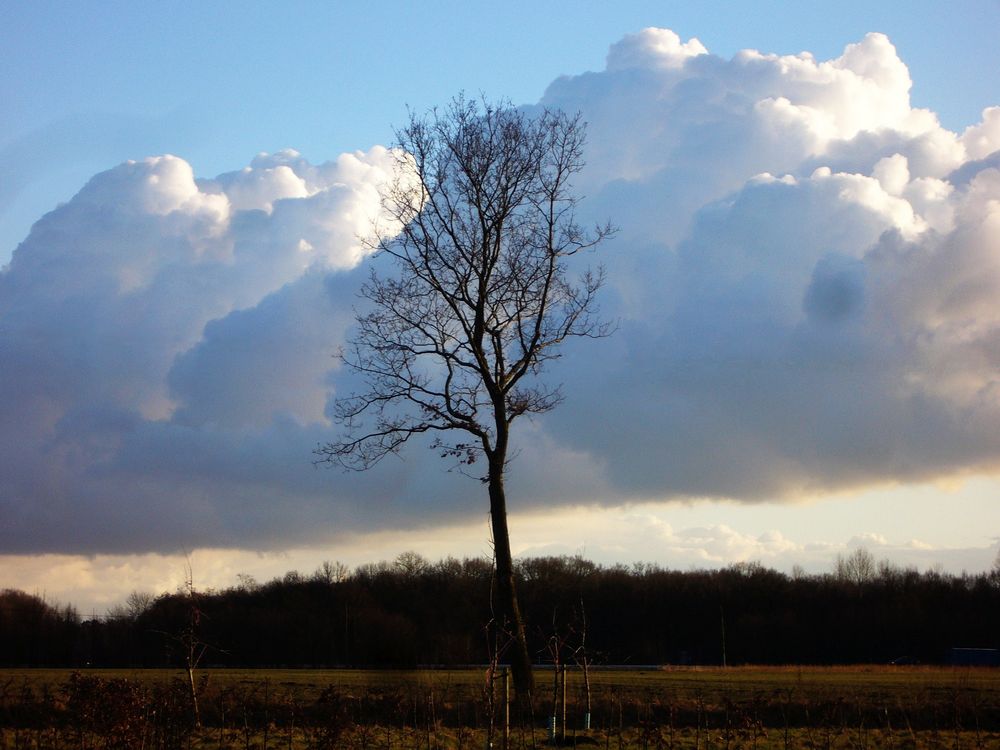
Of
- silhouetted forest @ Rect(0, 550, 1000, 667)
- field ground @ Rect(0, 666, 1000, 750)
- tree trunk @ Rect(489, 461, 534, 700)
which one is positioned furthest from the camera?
silhouetted forest @ Rect(0, 550, 1000, 667)

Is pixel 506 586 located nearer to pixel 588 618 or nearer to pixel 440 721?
pixel 440 721

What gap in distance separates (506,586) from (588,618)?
3416 centimetres

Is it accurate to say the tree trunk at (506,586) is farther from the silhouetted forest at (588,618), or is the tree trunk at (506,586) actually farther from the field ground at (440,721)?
the silhouetted forest at (588,618)

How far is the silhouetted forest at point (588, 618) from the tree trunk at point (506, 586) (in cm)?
2921

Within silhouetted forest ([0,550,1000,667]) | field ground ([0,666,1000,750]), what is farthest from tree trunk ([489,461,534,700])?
silhouetted forest ([0,550,1000,667])

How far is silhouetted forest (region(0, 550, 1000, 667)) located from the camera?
58.6 meters

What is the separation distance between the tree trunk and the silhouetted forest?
29.2 meters

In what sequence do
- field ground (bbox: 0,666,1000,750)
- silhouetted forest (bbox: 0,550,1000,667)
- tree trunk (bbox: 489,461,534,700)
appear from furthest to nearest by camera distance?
1. silhouetted forest (bbox: 0,550,1000,667)
2. tree trunk (bbox: 489,461,534,700)
3. field ground (bbox: 0,666,1000,750)

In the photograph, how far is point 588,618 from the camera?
51.4 m

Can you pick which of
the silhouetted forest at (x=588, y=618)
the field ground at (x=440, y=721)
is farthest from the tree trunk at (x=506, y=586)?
the silhouetted forest at (x=588, y=618)

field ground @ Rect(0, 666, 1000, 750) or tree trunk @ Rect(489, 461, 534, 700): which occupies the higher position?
tree trunk @ Rect(489, 461, 534, 700)

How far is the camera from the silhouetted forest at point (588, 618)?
5856cm

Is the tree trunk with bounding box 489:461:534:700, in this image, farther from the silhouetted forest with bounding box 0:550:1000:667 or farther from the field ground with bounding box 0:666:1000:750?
the silhouetted forest with bounding box 0:550:1000:667

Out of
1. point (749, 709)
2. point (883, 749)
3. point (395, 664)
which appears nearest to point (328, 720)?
point (883, 749)
